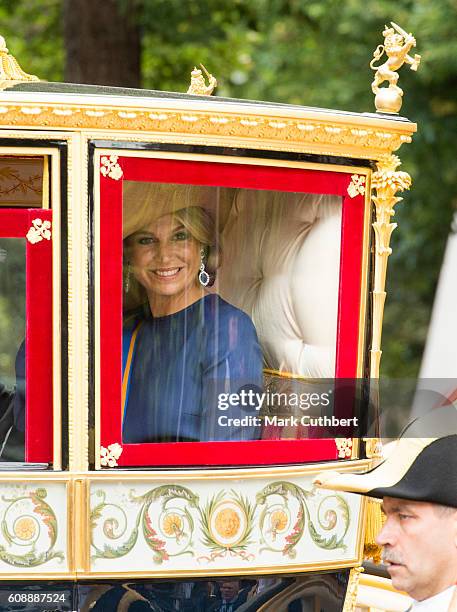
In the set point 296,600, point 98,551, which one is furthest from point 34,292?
point 296,600

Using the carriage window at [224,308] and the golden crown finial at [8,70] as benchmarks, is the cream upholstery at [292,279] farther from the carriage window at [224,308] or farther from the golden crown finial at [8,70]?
the golden crown finial at [8,70]

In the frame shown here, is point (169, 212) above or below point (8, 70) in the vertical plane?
below

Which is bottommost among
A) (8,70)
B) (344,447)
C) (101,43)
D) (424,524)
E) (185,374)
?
(344,447)

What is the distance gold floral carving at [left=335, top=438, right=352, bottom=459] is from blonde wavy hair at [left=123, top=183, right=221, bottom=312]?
77 cm

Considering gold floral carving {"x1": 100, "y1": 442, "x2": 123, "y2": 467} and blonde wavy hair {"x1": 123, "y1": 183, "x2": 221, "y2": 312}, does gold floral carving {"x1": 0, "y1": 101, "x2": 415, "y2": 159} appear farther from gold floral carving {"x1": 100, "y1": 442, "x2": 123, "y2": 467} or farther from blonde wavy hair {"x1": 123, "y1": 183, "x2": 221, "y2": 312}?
gold floral carving {"x1": 100, "y1": 442, "x2": 123, "y2": 467}

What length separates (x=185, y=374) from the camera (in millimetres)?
4512

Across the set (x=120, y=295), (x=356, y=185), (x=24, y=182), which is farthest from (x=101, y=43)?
(x=120, y=295)

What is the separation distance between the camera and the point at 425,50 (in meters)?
9.91

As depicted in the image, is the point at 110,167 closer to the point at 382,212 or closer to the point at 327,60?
the point at 382,212

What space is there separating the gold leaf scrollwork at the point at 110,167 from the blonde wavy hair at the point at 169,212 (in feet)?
0.34

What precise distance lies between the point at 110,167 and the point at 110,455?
96 centimetres

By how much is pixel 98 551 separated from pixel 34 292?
0.89 m

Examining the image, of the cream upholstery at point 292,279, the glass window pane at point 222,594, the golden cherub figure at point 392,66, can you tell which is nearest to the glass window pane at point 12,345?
the glass window pane at point 222,594

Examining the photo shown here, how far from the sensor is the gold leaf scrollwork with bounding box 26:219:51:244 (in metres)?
4.34
